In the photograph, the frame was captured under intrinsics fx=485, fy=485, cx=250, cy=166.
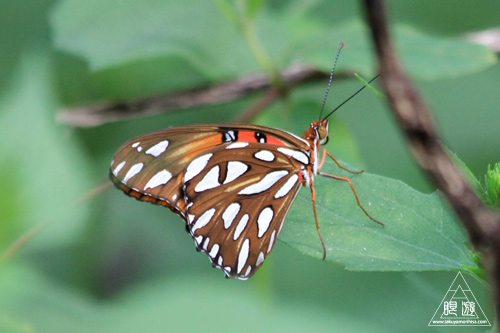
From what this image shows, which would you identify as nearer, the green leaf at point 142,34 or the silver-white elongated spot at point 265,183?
the silver-white elongated spot at point 265,183

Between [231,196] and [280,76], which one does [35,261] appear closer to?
[231,196]

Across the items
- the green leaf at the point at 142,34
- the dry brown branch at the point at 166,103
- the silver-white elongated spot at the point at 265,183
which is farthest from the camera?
the dry brown branch at the point at 166,103

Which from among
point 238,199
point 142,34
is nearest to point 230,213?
point 238,199

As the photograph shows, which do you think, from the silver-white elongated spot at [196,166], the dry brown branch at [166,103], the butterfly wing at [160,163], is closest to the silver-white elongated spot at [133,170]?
the butterfly wing at [160,163]

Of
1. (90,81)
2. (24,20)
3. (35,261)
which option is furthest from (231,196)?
(24,20)

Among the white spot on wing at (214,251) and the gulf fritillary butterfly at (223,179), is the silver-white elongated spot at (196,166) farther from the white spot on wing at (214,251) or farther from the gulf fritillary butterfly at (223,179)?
the white spot on wing at (214,251)

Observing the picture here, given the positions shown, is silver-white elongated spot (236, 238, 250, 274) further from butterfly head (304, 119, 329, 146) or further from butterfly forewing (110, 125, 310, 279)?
butterfly head (304, 119, 329, 146)
